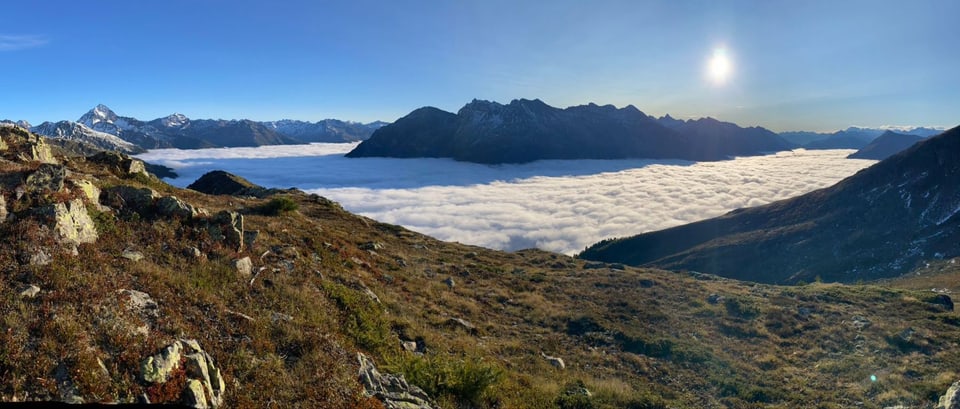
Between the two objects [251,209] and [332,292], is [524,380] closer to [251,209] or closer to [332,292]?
[332,292]

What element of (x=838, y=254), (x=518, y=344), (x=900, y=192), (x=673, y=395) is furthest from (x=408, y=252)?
(x=900, y=192)

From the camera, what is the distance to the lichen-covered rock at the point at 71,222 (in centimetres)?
1216

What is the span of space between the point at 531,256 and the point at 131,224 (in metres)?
50.7

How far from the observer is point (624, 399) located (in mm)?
15766

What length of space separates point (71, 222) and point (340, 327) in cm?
871

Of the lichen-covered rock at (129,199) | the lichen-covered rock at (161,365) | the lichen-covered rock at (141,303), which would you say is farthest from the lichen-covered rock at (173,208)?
the lichen-covered rock at (161,365)

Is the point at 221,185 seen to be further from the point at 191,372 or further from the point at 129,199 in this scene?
the point at 191,372

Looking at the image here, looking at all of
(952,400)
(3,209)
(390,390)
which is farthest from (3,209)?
(952,400)

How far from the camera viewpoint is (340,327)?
546 inches

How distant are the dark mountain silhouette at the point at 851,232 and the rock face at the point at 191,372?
119 metres

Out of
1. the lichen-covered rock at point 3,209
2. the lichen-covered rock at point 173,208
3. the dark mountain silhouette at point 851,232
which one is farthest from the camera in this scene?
the dark mountain silhouette at point 851,232

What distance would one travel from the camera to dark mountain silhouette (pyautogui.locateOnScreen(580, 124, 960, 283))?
96.1 m

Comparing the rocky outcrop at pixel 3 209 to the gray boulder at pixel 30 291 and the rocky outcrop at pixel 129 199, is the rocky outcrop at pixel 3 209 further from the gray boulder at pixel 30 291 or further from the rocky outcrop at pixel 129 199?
the gray boulder at pixel 30 291

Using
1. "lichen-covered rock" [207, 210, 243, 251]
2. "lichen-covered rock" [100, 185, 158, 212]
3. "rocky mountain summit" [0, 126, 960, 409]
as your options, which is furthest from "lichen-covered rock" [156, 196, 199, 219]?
"lichen-covered rock" [207, 210, 243, 251]
